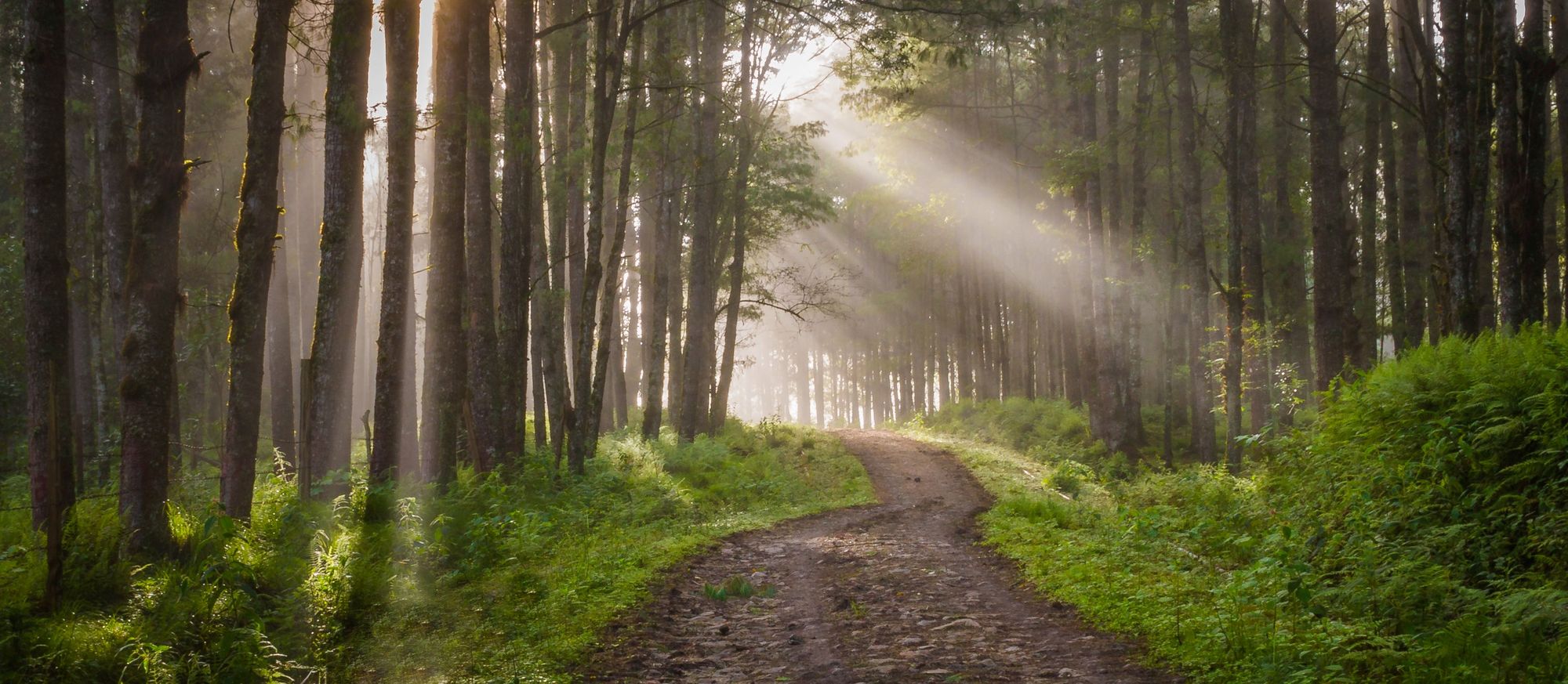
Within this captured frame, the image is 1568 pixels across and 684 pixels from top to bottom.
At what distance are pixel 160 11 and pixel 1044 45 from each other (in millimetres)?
21658

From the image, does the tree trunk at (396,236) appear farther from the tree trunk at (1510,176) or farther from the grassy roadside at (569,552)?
the tree trunk at (1510,176)

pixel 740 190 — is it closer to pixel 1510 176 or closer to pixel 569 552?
pixel 569 552

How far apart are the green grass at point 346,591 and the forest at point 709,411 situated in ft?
0.19

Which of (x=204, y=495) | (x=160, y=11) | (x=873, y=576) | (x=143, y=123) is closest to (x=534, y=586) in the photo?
(x=873, y=576)

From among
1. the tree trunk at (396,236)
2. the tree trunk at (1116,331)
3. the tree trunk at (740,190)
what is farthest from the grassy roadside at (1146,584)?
the tree trunk at (740,190)

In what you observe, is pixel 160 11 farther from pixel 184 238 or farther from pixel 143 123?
pixel 184 238

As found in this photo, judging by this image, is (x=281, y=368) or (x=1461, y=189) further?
(x=281, y=368)

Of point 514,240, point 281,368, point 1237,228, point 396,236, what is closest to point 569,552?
point 396,236

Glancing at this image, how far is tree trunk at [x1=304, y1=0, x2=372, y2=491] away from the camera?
11.0 meters

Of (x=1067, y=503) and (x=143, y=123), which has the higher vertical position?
(x=143, y=123)

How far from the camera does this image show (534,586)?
849cm

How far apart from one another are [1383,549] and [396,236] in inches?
423

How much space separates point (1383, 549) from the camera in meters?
6.81

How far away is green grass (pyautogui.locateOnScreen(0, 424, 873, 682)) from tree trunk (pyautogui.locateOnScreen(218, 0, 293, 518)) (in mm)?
523
